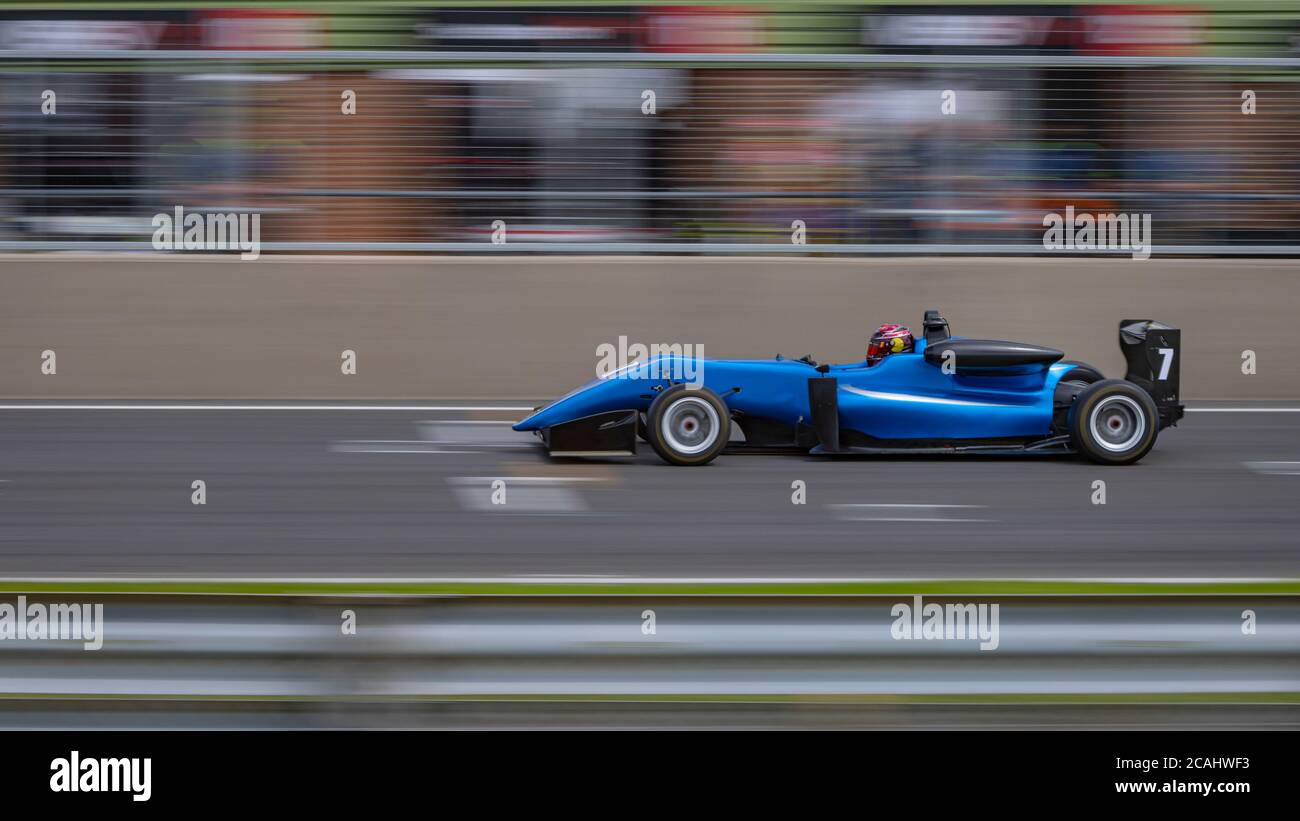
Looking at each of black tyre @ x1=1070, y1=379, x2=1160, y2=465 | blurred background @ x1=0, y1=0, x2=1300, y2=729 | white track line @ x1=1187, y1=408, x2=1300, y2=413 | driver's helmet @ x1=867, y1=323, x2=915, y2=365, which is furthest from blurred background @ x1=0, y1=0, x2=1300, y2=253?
black tyre @ x1=1070, y1=379, x2=1160, y2=465

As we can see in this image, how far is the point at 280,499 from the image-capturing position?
7.87 metres

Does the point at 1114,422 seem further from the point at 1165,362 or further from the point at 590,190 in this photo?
the point at 590,190

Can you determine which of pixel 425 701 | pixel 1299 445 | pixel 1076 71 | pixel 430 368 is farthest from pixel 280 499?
pixel 1076 71

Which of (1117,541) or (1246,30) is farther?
(1246,30)

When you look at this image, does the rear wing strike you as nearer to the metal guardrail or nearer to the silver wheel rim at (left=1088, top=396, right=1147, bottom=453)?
the silver wheel rim at (left=1088, top=396, right=1147, bottom=453)

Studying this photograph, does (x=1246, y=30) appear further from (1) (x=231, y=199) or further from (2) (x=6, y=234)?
(2) (x=6, y=234)

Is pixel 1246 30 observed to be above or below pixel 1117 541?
above

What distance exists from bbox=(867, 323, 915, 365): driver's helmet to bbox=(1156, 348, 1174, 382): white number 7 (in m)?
1.50

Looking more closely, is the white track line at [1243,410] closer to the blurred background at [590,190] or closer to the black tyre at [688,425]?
the blurred background at [590,190]

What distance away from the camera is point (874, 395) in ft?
29.0

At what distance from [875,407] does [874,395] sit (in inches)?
2.6

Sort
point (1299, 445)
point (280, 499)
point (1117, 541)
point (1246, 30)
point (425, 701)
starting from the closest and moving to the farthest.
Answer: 1. point (425, 701)
2. point (1117, 541)
3. point (280, 499)
4. point (1299, 445)
5. point (1246, 30)
